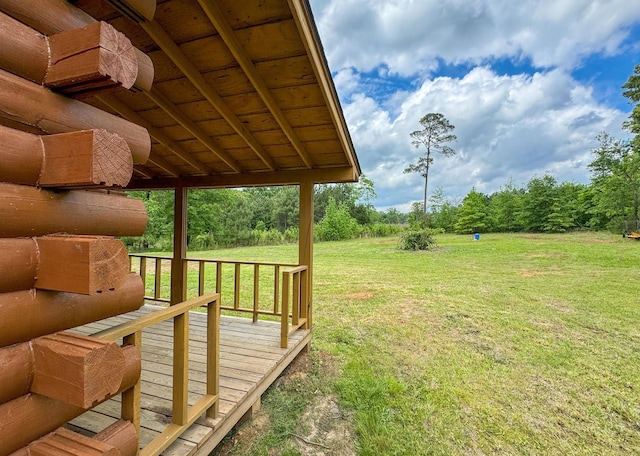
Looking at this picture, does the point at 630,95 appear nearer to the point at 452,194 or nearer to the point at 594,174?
the point at 594,174

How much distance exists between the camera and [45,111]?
958 millimetres

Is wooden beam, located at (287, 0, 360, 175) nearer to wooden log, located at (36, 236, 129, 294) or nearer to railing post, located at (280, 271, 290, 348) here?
railing post, located at (280, 271, 290, 348)

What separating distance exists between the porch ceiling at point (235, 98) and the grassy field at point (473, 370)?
239 cm

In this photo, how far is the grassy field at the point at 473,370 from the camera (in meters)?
2.57

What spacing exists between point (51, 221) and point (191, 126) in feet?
7.86

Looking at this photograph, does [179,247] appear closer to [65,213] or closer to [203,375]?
[203,375]

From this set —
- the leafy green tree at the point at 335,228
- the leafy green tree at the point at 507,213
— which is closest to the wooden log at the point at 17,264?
the leafy green tree at the point at 335,228

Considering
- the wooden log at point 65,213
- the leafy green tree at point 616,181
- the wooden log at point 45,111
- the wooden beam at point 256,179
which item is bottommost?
the wooden log at point 65,213

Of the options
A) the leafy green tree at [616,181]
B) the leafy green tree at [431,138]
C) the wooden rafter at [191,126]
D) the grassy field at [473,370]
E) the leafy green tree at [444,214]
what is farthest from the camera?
the leafy green tree at [444,214]

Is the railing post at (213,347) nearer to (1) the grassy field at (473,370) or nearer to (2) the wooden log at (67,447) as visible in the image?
(1) the grassy field at (473,370)

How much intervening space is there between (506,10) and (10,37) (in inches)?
562

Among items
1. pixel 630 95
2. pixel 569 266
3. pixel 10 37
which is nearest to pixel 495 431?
pixel 10 37

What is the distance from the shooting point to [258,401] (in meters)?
2.68

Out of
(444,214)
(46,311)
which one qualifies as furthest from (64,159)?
(444,214)
